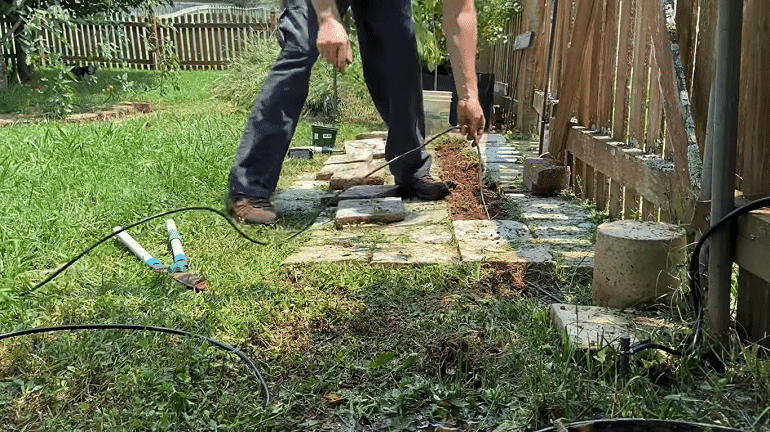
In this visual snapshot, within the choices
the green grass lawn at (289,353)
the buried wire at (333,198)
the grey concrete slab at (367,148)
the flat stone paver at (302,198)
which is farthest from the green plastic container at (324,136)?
the green grass lawn at (289,353)

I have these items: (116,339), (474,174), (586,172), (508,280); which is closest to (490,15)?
(474,174)

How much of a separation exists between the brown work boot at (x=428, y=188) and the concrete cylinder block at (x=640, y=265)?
5.66ft

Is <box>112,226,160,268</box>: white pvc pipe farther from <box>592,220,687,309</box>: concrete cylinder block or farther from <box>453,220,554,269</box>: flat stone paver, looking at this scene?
<box>592,220,687,309</box>: concrete cylinder block

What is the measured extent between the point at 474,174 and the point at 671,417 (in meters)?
3.05

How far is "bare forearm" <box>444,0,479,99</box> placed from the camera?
9.23ft

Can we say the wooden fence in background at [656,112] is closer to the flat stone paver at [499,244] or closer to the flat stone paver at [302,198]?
the flat stone paver at [499,244]

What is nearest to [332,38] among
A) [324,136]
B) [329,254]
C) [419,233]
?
[329,254]

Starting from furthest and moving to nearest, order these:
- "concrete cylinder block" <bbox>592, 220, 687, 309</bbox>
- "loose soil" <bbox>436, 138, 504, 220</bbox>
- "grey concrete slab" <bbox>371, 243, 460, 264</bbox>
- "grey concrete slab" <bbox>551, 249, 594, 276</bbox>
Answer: "loose soil" <bbox>436, 138, 504, 220</bbox>
"grey concrete slab" <bbox>371, 243, 460, 264</bbox>
"grey concrete slab" <bbox>551, 249, 594, 276</bbox>
"concrete cylinder block" <bbox>592, 220, 687, 309</bbox>

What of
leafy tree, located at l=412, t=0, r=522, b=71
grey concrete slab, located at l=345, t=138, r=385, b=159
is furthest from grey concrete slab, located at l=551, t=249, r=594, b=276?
leafy tree, located at l=412, t=0, r=522, b=71

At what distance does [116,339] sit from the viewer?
192cm

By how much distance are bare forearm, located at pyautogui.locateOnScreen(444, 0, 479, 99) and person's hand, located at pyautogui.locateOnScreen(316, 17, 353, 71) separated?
47 cm

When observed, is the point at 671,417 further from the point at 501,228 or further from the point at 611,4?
the point at 611,4

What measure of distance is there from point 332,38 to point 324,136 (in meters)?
3.04

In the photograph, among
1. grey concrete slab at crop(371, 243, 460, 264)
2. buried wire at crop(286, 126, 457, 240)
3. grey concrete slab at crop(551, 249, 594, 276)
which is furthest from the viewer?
buried wire at crop(286, 126, 457, 240)
